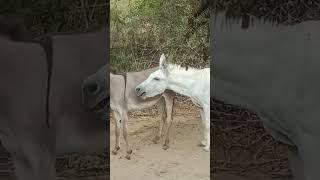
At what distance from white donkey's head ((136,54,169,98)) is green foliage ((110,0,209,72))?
2.7 inches

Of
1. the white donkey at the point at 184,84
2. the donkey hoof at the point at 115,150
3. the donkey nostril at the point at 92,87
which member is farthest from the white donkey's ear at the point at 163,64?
the donkey hoof at the point at 115,150

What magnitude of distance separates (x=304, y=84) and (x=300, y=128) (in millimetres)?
365

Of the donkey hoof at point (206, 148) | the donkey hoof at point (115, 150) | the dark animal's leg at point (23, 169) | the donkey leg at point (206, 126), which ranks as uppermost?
the donkey leg at point (206, 126)

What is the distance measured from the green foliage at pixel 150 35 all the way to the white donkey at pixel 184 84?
71 millimetres

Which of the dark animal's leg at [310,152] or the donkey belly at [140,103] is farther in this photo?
the donkey belly at [140,103]

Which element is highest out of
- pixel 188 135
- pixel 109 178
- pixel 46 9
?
pixel 46 9

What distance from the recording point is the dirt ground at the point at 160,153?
4.62 m

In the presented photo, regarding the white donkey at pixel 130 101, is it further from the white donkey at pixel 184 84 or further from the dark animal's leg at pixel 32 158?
the dark animal's leg at pixel 32 158

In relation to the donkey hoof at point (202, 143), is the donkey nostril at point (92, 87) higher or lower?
higher

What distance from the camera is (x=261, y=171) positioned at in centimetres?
449

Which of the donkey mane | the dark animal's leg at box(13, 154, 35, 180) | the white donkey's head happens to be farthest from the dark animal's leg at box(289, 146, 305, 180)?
the dark animal's leg at box(13, 154, 35, 180)

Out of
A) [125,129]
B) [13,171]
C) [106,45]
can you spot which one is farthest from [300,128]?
[13,171]

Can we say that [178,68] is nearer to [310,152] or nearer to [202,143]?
[202,143]

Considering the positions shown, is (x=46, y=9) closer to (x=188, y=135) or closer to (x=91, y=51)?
(x=91, y=51)
